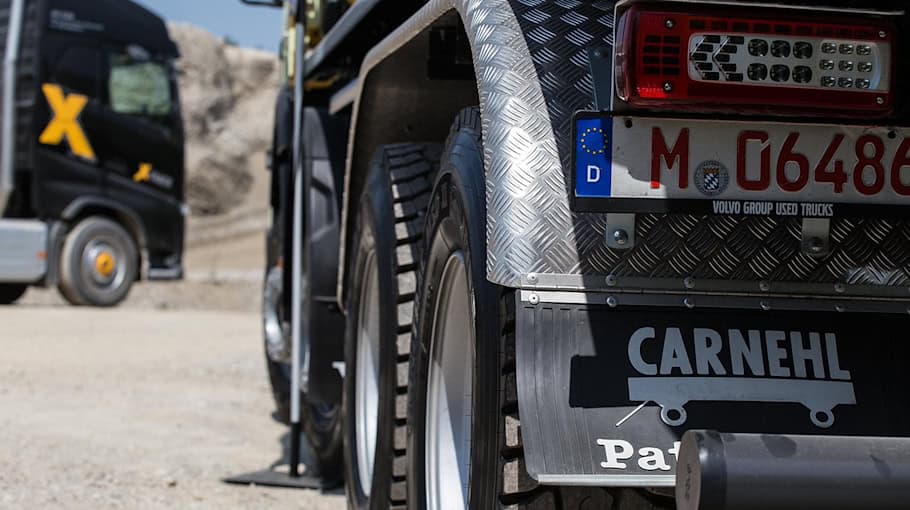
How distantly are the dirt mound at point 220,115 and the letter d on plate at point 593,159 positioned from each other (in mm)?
34592

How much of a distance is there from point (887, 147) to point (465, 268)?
82cm

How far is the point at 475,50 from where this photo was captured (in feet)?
8.11

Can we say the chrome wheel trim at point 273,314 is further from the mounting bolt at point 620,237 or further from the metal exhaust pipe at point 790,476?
the metal exhaust pipe at point 790,476

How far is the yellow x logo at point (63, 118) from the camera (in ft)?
50.0

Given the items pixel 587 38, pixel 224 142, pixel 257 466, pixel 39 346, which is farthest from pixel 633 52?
pixel 224 142

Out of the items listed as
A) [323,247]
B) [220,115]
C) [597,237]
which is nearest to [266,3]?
[323,247]

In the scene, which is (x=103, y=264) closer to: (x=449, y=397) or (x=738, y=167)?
(x=449, y=397)

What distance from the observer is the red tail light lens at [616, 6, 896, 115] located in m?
2.09

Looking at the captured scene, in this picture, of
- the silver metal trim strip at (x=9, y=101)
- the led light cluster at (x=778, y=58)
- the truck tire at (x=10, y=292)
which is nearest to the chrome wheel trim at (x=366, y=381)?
the led light cluster at (x=778, y=58)

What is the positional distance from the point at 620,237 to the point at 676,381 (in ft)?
0.85

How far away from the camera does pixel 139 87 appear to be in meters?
15.9

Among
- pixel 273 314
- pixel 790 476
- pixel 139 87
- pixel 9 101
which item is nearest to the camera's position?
pixel 790 476

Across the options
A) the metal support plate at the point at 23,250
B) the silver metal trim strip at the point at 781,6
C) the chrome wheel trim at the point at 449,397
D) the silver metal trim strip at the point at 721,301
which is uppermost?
the silver metal trim strip at the point at 781,6

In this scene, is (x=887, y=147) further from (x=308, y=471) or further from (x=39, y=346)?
(x=39, y=346)
